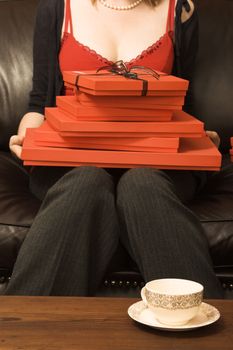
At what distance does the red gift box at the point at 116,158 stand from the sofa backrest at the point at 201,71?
0.62 metres

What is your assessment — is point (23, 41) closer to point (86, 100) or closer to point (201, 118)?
point (201, 118)

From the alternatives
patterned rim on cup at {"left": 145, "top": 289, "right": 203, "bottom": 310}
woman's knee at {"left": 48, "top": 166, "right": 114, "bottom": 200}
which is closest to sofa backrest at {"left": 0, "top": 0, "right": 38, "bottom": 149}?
woman's knee at {"left": 48, "top": 166, "right": 114, "bottom": 200}

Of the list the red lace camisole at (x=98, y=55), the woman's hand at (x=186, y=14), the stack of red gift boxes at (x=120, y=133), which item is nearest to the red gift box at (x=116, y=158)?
the stack of red gift boxes at (x=120, y=133)

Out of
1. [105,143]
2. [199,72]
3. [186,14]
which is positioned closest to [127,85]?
[105,143]

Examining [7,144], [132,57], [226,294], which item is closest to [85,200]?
[226,294]

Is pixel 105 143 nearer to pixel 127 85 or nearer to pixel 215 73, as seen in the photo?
pixel 127 85

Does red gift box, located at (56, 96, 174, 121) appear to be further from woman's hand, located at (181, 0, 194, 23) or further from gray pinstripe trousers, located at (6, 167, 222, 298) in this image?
woman's hand, located at (181, 0, 194, 23)

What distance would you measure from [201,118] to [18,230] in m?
0.83

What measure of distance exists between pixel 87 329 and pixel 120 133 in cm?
69

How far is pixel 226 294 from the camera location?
165 cm

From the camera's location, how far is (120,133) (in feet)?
5.13

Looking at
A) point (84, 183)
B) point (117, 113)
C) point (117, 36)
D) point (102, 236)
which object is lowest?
point (102, 236)

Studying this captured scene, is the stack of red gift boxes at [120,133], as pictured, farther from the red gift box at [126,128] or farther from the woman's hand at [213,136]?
the woman's hand at [213,136]

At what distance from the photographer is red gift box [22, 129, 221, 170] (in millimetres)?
1566
